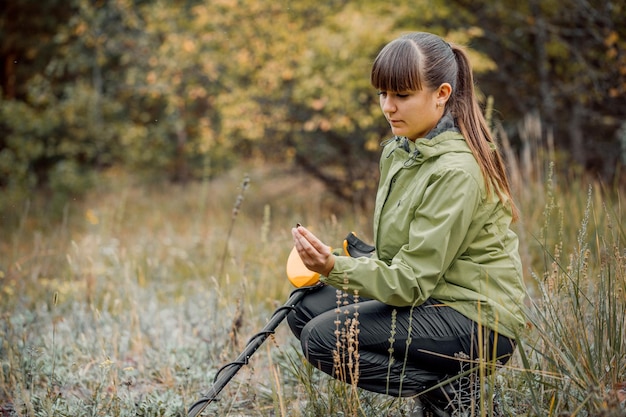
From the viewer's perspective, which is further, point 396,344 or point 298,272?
point 298,272

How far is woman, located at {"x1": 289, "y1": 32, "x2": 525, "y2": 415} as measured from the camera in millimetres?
1995

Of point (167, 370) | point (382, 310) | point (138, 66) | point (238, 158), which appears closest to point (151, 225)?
point (238, 158)

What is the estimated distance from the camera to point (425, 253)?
198 cm

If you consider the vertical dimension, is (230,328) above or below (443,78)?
below

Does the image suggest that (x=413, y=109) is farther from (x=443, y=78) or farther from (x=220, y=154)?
(x=220, y=154)

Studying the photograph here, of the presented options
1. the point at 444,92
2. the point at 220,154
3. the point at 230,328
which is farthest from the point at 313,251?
the point at 220,154

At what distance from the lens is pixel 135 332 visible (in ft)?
11.8

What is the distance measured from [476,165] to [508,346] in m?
0.62

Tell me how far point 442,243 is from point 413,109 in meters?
0.49

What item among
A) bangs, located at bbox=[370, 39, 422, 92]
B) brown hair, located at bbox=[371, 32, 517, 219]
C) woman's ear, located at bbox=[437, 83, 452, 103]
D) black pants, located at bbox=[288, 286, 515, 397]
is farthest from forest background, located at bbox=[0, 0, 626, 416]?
bangs, located at bbox=[370, 39, 422, 92]

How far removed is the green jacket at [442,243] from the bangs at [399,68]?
204mm

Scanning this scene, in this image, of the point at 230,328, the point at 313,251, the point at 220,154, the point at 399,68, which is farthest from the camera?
the point at 220,154

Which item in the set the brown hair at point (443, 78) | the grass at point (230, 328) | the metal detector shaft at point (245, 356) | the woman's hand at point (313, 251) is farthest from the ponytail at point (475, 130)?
the metal detector shaft at point (245, 356)

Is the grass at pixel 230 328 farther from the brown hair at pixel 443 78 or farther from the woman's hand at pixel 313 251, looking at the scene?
the woman's hand at pixel 313 251
